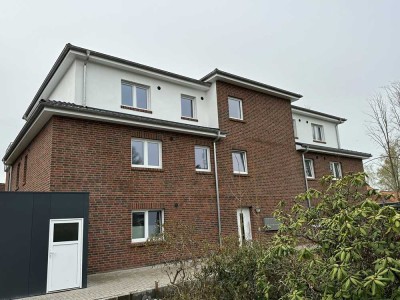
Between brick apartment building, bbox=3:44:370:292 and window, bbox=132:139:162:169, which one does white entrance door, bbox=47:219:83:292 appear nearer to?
brick apartment building, bbox=3:44:370:292

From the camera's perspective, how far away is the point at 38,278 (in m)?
8.02

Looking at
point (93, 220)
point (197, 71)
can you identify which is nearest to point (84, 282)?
point (93, 220)

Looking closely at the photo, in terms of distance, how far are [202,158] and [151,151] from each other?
2736 mm

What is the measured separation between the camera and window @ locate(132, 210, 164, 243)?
11.7 metres

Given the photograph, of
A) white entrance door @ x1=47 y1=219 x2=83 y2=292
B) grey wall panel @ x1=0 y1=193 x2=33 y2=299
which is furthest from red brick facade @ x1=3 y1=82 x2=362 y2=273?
grey wall panel @ x1=0 y1=193 x2=33 y2=299

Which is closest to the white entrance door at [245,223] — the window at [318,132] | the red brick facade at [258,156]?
the red brick facade at [258,156]

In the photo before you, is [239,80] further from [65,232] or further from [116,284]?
[116,284]

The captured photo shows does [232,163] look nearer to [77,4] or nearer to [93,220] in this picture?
[93,220]

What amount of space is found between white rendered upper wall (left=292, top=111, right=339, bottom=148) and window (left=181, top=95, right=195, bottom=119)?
8.66 meters

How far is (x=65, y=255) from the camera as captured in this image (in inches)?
332

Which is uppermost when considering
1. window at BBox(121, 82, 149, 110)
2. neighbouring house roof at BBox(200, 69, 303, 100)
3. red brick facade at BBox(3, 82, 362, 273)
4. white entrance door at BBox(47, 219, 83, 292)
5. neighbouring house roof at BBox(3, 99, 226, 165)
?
neighbouring house roof at BBox(200, 69, 303, 100)

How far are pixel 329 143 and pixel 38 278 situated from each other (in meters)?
21.1

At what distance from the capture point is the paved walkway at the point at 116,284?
25.2 feet

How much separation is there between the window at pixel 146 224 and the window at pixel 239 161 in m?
4.81
